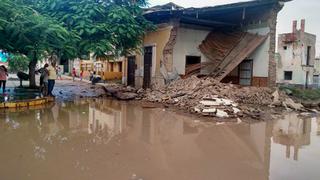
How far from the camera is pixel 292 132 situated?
9461 mm

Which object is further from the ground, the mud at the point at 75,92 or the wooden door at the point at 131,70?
the wooden door at the point at 131,70

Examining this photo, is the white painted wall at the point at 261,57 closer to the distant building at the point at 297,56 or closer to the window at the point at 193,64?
the window at the point at 193,64

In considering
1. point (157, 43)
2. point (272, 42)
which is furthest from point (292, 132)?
point (157, 43)

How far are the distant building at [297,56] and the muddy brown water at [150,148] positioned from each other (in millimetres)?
21598

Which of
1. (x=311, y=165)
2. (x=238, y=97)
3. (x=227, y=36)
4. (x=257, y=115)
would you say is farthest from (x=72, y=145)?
(x=227, y=36)

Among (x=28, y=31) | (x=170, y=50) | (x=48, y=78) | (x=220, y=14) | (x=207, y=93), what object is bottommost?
(x=207, y=93)

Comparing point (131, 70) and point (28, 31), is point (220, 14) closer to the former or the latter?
point (131, 70)

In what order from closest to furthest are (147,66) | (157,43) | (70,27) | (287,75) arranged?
(70,27) → (157,43) → (147,66) → (287,75)

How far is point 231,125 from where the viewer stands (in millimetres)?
9930

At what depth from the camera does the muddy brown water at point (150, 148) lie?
5223mm

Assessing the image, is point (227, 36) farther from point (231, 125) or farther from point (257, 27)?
point (231, 125)

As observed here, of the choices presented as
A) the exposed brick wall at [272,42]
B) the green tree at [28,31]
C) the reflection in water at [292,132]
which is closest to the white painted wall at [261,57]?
the exposed brick wall at [272,42]

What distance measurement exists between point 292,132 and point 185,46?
34.4 ft

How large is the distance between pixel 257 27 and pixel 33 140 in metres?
14.4
